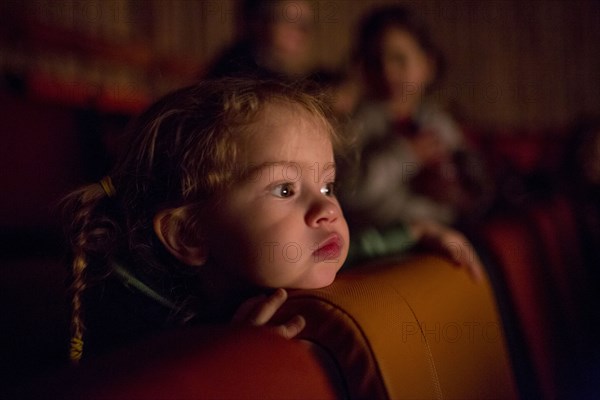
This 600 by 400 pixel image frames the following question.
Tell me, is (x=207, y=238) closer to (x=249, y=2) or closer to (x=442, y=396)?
(x=442, y=396)

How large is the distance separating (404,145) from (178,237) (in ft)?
3.22

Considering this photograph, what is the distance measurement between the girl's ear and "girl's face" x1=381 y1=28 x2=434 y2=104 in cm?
112

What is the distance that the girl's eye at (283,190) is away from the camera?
20.9 inches

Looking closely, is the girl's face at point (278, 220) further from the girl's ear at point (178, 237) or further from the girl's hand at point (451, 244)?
the girl's hand at point (451, 244)

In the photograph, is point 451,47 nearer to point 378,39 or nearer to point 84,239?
point 378,39

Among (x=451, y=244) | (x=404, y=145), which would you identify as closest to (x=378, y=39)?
(x=404, y=145)

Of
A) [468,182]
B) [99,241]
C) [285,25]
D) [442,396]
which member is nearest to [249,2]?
[285,25]

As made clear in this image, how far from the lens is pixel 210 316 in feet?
1.91

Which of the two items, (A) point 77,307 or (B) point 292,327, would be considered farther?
(A) point 77,307

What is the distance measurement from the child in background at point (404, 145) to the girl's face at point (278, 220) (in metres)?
0.70

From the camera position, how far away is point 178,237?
575 millimetres

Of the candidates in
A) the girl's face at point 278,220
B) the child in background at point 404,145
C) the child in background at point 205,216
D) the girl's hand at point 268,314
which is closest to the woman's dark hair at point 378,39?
the child in background at point 404,145

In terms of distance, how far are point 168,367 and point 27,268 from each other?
0.72 metres

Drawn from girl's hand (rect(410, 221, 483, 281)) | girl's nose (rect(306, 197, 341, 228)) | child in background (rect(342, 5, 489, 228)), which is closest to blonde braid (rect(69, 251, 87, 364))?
girl's nose (rect(306, 197, 341, 228))
